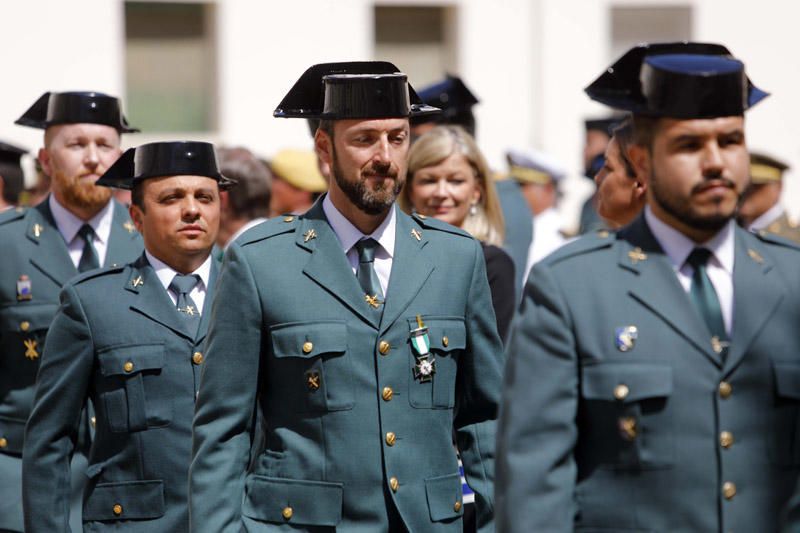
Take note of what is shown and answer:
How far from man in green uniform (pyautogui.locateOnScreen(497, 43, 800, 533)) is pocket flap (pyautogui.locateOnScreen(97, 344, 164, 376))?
2008 millimetres

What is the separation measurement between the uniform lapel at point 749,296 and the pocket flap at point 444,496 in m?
1.22

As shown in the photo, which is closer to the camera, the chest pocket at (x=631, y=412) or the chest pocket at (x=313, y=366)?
the chest pocket at (x=631, y=412)

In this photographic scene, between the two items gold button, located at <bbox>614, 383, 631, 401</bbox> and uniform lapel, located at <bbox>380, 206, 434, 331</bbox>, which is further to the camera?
uniform lapel, located at <bbox>380, 206, 434, 331</bbox>

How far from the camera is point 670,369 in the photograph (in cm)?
398

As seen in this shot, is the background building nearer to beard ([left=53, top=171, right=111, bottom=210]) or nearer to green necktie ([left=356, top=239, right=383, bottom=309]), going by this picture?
beard ([left=53, top=171, right=111, bottom=210])

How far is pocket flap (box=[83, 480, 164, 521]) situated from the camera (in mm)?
5668

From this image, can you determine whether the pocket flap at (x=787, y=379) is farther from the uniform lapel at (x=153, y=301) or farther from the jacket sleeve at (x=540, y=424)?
the uniform lapel at (x=153, y=301)

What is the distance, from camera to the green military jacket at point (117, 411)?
18.7ft

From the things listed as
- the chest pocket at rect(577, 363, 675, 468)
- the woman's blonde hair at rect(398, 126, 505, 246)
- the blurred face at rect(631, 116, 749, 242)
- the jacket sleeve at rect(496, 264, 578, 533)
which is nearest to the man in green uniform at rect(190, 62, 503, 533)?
the jacket sleeve at rect(496, 264, 578, 533)

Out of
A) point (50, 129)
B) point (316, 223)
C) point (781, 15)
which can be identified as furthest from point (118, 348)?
point (781, 15)

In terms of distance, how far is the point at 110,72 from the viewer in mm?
13953

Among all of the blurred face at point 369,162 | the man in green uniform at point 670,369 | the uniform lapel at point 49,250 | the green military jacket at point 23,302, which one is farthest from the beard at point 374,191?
the uniform lapel at point 49,250

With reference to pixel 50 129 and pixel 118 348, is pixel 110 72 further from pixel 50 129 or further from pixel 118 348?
pixel 118 348

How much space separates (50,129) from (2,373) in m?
1.27
